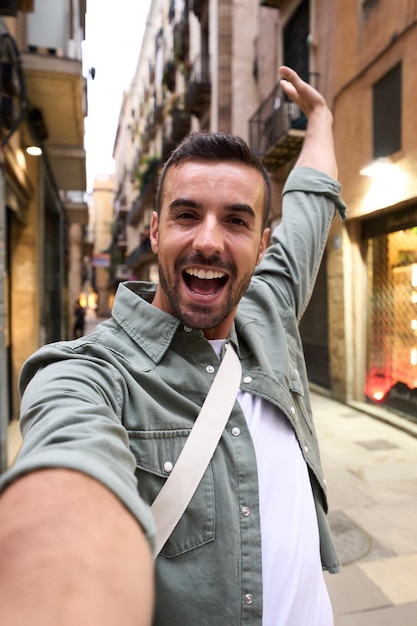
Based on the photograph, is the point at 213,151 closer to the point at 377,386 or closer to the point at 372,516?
the point at 372,516

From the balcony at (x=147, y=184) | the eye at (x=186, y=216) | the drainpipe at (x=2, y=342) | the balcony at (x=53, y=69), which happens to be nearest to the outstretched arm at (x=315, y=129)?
the eye at (x=186, y=216)

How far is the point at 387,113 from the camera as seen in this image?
6422 millimetres

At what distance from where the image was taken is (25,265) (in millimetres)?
7457

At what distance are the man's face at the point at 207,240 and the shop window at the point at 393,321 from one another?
222 inches

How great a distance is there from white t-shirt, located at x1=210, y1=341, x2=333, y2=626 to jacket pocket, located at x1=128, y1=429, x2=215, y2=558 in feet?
0.63

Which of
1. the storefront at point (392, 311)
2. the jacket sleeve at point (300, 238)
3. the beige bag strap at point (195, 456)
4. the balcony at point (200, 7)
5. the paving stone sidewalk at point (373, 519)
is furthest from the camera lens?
the balcony at point (200, 7)

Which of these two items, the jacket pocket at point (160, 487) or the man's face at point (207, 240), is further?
the man's face at point (207, 240)

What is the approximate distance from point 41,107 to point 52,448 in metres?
7.52

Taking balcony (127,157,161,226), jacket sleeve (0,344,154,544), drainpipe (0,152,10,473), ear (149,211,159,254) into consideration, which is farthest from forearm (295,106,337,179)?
balcony (127,157,161,226)

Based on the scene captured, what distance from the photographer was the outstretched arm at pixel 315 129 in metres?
2.10

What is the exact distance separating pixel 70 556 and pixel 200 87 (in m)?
15.7

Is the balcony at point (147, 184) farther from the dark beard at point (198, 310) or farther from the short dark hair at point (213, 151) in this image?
the dark beard at point (198, 310)

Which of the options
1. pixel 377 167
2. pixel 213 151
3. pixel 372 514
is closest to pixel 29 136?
pixel 377 167

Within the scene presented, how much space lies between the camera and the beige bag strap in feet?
3.26
